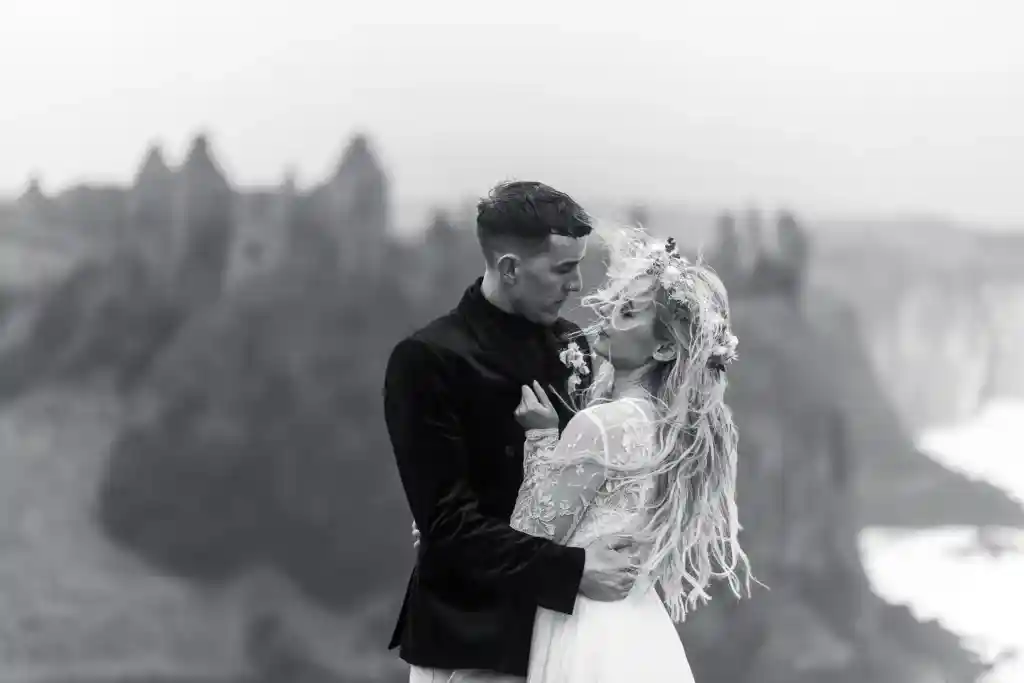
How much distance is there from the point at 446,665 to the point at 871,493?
22.9 feet

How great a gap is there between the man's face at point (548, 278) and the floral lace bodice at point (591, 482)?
275 millimetres

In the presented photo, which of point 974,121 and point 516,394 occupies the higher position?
point 974,121

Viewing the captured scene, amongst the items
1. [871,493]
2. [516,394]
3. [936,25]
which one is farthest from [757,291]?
[516,394]

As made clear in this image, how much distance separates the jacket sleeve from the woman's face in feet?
1.24

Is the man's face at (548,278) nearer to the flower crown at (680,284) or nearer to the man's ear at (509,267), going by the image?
the man's ear at (509,267)

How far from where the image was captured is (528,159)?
8.97 metres

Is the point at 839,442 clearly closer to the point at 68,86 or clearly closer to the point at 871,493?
the point at 871,493

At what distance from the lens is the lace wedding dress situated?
8.25ft

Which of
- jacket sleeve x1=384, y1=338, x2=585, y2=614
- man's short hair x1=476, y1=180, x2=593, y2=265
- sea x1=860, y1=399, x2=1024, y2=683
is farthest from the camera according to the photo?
sea x1=860, y1=399, x2=1024, y2=683

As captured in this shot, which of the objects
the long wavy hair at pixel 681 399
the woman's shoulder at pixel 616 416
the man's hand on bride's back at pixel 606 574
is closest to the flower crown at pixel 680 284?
the long wavy hair at pixel 681 399

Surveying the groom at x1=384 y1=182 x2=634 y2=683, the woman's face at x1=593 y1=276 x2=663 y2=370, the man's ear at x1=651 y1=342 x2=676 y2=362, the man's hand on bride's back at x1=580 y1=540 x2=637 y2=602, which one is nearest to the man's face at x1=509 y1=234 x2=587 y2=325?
the groom at x1=384 y1=182 x2=634 y2=683

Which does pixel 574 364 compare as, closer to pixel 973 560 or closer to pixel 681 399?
pixel 681 399

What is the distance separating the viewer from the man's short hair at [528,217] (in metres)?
2.66

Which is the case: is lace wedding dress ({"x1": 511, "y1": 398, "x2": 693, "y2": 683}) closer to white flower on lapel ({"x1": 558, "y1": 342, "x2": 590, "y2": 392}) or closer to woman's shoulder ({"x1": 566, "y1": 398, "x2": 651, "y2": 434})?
woman's shoulder ({"x1": 566, "y1": 398, "x2": 651, "y2": 434})
